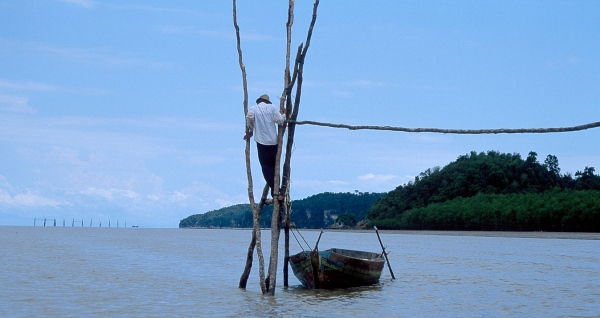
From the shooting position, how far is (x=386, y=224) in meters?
103

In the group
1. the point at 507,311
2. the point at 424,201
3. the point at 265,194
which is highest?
the point at 424,201

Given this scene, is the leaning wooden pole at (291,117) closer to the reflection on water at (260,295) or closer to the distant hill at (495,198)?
the reflection on water at (260,295)

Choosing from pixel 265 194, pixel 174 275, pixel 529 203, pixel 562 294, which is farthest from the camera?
pixel 529 203

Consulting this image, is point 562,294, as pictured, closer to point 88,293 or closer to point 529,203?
point 88,293

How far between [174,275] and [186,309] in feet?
24.7

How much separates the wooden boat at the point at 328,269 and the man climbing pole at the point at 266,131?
2.43 metres

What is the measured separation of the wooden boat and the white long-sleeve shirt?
294cm

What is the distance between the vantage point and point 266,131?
12.6 meters

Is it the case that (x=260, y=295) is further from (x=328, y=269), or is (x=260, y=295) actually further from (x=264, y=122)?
(x=264, y=122)

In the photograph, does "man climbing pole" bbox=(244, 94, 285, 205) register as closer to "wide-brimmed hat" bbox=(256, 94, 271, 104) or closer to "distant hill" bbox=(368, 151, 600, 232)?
"wide-brimmed hat" bbox=(256, 94, 271, 104)

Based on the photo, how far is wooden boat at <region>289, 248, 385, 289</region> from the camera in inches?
580

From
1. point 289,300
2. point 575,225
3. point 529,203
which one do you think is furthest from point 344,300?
point 529,203

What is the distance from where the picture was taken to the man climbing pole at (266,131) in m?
12.6

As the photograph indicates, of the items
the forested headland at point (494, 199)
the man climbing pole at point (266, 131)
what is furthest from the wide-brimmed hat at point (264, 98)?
the forested headland at point (494, 199)
